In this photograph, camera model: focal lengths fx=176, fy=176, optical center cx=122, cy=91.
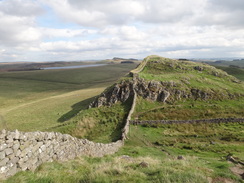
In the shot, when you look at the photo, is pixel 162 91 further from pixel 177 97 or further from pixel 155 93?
pixel 177 97

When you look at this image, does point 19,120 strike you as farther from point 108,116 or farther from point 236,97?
point 236,97

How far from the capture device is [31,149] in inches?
420

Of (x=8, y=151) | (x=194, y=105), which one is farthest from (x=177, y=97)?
(x=8, y=151)

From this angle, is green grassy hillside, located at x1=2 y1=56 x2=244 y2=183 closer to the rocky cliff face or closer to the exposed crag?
the exposed crag

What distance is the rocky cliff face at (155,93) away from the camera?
132 ft

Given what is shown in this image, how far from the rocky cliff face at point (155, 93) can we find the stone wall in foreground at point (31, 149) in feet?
80.0

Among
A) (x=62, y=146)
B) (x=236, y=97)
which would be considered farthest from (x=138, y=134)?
(x=236, y=97)

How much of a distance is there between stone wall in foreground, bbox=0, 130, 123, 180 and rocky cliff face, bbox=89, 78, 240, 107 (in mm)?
24392

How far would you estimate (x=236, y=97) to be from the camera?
1634 inches

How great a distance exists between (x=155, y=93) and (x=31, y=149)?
108 feet

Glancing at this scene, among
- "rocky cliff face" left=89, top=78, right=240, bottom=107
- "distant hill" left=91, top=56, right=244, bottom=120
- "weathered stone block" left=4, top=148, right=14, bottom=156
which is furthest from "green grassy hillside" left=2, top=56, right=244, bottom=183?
"weathered stone block" left=4, top=148, right=14, bottom=156

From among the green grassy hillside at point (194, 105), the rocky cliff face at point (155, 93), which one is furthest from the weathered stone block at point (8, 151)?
the rocky cliff face at point (155, 93)

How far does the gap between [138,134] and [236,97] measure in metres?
27.8

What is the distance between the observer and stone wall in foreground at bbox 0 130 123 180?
29.6 feet
